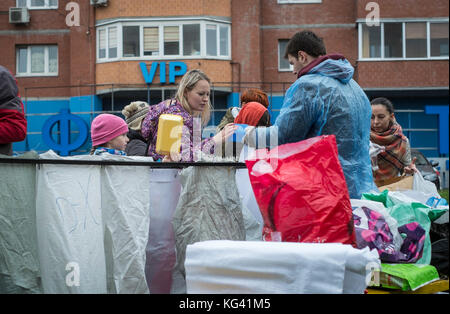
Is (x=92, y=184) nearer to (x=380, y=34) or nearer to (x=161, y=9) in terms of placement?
(x=161, y=9)

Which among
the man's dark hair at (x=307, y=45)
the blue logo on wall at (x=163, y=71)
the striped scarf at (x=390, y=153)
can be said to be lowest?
the striped scarf at (x=390, y=153)

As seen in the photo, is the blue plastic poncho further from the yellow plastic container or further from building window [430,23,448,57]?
building window [430,23,448,57]

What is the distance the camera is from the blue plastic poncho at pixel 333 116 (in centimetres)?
396

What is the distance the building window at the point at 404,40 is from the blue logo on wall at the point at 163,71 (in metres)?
6.92

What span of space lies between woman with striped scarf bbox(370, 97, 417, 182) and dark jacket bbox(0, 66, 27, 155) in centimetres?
324

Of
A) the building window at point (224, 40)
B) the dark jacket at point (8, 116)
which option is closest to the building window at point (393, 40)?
the building window at point (224, 40)

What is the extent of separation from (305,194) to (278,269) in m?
0.65

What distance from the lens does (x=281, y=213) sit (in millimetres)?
3387

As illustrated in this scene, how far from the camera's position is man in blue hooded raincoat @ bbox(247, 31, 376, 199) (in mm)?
3961

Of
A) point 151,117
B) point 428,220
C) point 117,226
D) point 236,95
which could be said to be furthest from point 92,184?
point 236,95

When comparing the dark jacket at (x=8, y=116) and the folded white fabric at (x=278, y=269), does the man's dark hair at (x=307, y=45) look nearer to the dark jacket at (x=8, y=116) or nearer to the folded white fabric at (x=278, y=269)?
the folded white fabric at (x=278, y=269)

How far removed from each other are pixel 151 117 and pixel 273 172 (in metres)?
1.84

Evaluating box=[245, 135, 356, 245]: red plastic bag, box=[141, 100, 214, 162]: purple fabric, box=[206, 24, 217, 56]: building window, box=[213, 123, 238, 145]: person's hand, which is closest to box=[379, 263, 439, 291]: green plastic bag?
box=[245, 135, 356, 245]: red plastic bag

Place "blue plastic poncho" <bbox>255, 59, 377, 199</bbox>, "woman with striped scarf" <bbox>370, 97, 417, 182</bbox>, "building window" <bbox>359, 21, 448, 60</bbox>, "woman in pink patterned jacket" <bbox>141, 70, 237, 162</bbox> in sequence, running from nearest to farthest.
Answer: "blue plastic poncho" <bbox>255, 59, 377, 199</bbox> < "woman in pink patterned jacket" <bbox>141, 70, 237, 162</bbox> < "woman with striped scarf" <bbox>370, 97, 417, 182</bbox> < "building window" <bbox>359, 21, 448, 60</bbox>
